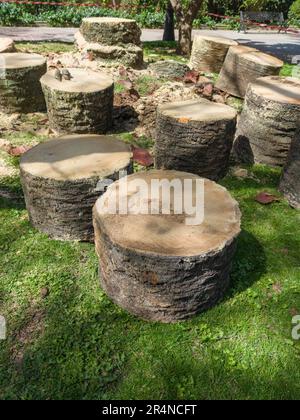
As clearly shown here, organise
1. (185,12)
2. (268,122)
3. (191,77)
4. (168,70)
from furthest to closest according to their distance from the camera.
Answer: (185,12) < (168,70) < (191,77) < (268,122)

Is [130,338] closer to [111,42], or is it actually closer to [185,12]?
[111,42]

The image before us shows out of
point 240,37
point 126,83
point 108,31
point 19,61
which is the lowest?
point 126,83

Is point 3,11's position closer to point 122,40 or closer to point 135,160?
point 122,40

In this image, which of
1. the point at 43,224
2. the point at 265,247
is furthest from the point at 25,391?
the point at 265,247

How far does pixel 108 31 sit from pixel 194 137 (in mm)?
4864

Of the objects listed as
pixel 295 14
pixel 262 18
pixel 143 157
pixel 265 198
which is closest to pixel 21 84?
pixel 143 157

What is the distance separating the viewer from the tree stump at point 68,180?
3297mm

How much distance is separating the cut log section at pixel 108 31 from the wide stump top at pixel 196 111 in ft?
13.6

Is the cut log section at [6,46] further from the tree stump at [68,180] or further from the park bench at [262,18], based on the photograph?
the park bench at [262,18]

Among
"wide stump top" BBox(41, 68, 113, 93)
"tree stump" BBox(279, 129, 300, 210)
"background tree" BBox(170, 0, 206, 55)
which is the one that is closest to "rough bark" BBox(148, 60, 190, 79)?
"wide stump top" BBox(41, 68, 113, 93)

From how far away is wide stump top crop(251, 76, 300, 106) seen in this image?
461 cm

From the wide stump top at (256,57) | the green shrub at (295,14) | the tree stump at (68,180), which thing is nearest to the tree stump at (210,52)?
the wide stump top at (256,57)

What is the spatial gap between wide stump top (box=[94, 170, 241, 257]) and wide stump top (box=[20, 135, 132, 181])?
48cm

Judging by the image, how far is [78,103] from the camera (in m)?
5.03
